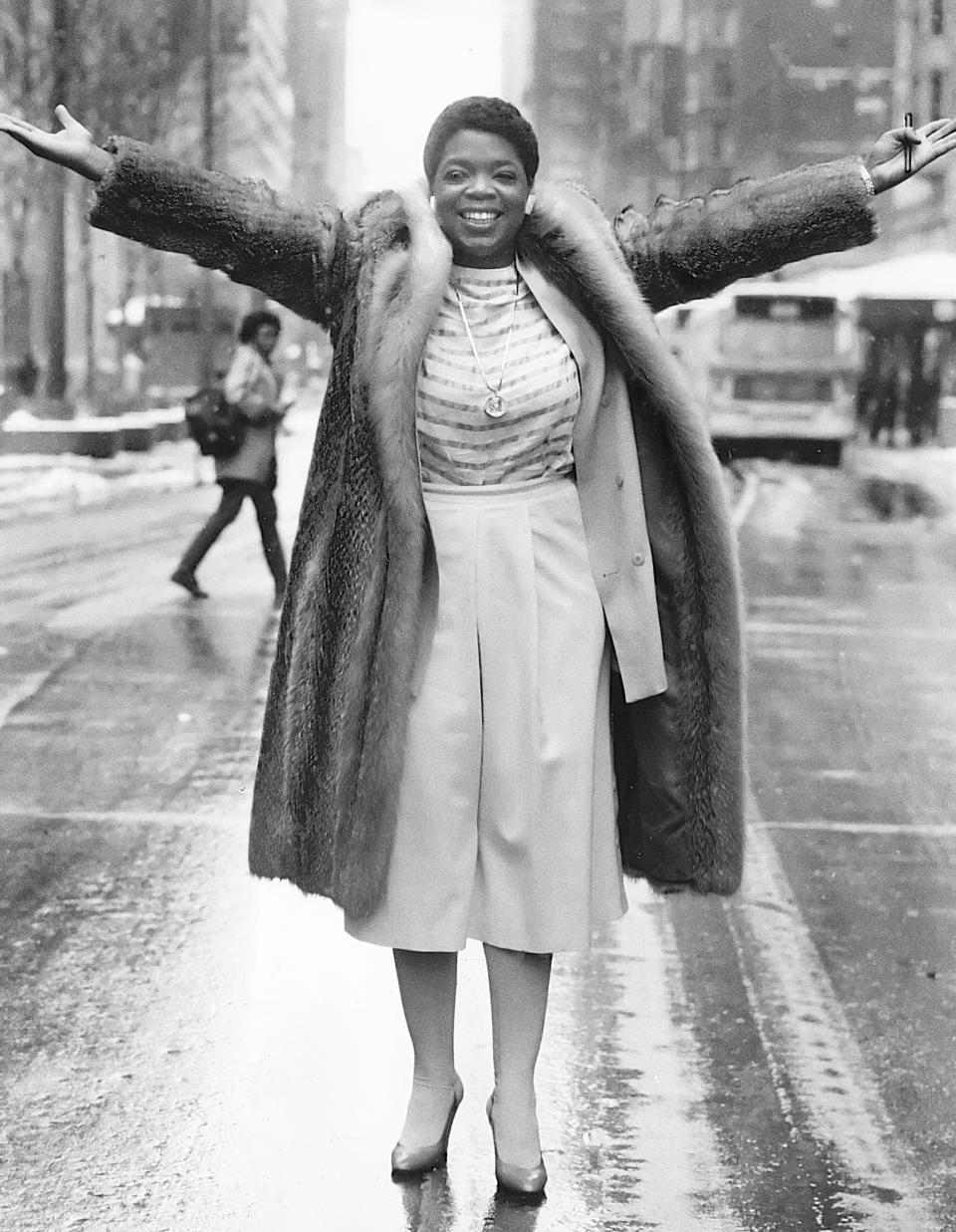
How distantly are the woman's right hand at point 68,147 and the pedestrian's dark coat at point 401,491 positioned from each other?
0.15ft

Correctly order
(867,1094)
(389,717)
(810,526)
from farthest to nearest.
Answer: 1. (810,526)
2. (867,1094)
3. (389,717)

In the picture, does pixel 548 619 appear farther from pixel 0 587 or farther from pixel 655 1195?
pixel 0 587

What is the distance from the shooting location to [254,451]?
1362 cm

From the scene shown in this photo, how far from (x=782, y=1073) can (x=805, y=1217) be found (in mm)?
841

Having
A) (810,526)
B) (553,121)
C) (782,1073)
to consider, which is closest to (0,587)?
(810,526)

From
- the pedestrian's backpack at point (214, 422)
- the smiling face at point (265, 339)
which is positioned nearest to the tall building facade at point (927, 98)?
the smiling face at point (265, 339)

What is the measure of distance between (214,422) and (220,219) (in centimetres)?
960

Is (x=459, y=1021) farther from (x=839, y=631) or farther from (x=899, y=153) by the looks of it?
(x=839, y=631)

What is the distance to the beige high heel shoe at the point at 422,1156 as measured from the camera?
13.4 feet

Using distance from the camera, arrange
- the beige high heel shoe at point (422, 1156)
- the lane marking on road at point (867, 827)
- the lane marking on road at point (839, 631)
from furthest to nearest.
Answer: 1. the lane marking on road at point (839, 631)
2. the lane marking on road at point (867, 827)
3. the beige high heel shoe at point (422, 1156)

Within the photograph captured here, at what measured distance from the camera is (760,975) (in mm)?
5543

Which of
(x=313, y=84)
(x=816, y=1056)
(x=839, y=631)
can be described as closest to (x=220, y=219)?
(x=816, y=1056)

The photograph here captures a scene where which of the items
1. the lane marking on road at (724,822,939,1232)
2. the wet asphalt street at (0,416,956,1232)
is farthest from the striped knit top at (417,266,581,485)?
the lane marking on road at (724,822,939,1232)

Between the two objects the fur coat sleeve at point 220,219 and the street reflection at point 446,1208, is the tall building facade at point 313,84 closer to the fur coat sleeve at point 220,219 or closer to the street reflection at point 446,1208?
the fur coat sleeve at point 220,219
